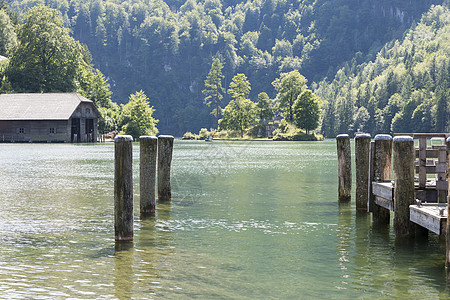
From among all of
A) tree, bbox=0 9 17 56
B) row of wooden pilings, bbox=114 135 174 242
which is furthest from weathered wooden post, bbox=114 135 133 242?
tree, bbox=0 9 17 56

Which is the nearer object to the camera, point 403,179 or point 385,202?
point 403,179

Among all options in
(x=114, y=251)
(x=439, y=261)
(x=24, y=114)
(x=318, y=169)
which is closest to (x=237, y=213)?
(x=114, y=251)

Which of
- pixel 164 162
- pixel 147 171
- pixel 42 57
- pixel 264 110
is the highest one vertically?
pixel 42 57

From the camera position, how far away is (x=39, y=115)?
8638 centimetres

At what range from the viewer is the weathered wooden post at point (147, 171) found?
53.3 ft

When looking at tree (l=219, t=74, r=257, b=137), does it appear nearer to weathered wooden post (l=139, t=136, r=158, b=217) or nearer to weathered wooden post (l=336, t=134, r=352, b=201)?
weathered wooden post (l=336, t=134, r=352, b=201)

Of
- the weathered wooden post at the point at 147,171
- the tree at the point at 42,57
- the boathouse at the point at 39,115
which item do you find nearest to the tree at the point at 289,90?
the tree at the point at 42,57

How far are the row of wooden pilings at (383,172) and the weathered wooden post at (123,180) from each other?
5.58 m

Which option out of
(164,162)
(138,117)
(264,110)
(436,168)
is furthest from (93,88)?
(436,168)

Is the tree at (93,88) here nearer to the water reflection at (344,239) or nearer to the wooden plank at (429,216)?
the water reflection at (344,239)

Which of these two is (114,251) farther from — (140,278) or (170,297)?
(170,297)

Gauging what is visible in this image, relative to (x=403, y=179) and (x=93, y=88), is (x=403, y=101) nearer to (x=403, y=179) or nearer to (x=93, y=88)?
(x=93, y=88)

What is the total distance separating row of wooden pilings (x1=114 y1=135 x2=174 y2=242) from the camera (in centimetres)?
1232

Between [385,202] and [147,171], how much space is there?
6696 mm
